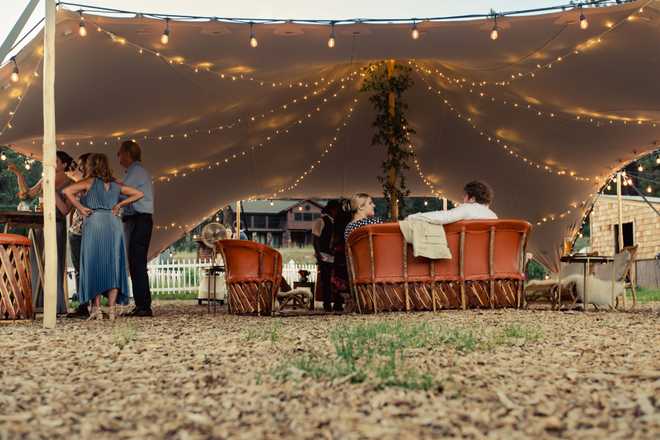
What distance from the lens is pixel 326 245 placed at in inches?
339

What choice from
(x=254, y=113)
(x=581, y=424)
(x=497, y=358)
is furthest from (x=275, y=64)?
(x=581, y=424)

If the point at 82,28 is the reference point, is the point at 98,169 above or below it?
below

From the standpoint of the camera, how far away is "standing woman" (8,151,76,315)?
A: 23.6ft

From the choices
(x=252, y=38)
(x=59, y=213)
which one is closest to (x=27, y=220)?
A: (x=59, y=213)

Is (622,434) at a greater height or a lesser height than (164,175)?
lesser

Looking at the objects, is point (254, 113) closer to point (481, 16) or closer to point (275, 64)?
point (275, 64)

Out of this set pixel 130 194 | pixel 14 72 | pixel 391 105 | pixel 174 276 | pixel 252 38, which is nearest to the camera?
pixel 130 194

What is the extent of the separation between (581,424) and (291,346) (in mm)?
1975

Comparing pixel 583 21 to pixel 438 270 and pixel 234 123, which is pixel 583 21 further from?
pixel 234 123

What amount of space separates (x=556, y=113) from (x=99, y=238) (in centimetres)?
584

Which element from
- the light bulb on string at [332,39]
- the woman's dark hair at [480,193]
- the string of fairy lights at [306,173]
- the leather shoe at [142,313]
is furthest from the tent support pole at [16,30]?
the string of fairy lights at [306,173]

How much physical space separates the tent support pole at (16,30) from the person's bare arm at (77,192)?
155cm

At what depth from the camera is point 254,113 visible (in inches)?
395

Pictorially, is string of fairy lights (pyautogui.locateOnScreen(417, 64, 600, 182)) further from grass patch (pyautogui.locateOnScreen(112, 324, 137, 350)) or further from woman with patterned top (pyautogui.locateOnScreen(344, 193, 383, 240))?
grass patch (pyautogui.locateOnScreen(112, 324, 137, 350))
